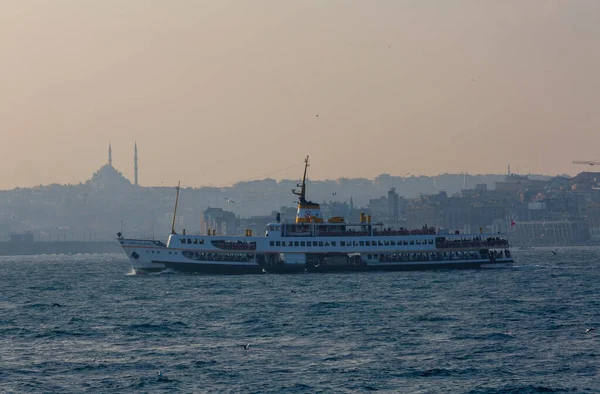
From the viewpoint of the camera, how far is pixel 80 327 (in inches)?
2312

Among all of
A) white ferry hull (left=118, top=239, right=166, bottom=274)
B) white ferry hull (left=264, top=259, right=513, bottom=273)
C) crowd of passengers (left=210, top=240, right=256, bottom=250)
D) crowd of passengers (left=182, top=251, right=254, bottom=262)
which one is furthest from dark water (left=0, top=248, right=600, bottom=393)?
white ferry hull (left=264, top=259, right=513, bottom=273)

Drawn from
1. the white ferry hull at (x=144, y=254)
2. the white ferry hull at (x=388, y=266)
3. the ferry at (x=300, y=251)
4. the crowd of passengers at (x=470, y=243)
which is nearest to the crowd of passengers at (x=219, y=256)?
the ferry at (x=300, y=251)

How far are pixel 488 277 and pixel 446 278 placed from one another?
4.39 metres

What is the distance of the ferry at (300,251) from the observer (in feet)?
346

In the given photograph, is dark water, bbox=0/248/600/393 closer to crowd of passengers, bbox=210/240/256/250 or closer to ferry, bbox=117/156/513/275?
ferry, bbox=117/156/513/275

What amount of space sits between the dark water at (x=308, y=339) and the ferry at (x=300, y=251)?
18078 millimetres

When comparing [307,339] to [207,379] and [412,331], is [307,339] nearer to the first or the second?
[412,331]

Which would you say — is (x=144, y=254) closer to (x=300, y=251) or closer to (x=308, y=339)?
(x=300, y=251)

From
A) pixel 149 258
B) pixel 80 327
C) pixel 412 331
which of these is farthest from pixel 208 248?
pixel 412 331

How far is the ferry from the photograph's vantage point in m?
105

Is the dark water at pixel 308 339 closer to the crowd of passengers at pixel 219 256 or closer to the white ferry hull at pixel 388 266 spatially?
the crowd of passengers at pixel 219 256

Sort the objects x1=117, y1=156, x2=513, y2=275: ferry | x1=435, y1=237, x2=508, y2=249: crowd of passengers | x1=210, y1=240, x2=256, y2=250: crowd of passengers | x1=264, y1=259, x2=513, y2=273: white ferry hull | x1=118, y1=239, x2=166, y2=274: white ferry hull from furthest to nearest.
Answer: x1=435, y1=237, x2=508, y2=249: crowd of passengers → x1=264, y1=259, x2=513, y2=273: white ferry hull → x1=118, y1=239, x2=166, y2=274: white ferry hull → x1=210, y1=240, x2=256, y2=250: crowd of passengers → x1=117, y1=156, x2=513, y2=275: ferry

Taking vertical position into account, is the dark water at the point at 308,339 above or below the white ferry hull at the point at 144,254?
below

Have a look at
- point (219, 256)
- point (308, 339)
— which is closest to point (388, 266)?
point (219, 256)
